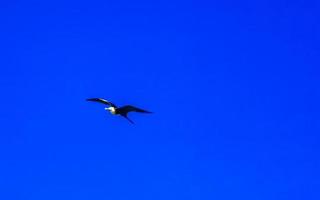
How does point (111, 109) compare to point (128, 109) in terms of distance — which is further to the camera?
point (111, 109)

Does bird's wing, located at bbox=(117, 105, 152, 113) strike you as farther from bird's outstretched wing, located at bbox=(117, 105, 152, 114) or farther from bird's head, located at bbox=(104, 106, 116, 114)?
bird's head, located at bbox=(104, 106, 116, 114)

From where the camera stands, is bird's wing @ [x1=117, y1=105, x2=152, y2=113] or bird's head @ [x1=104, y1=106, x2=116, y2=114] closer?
bird's wing @ [x1=117, y1=105, x2=152, y2=113]

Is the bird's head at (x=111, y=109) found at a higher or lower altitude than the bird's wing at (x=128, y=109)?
higher

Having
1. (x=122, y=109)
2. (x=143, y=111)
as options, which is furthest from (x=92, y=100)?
(x=143, y=111)

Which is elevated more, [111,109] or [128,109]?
[111,109]

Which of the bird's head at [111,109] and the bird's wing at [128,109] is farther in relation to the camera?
the bird's head at [111,109]

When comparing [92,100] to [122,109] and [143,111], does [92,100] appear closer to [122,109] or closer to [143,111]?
[122,109]

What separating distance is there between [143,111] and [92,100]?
7227 millimetres

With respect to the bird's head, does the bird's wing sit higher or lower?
lower

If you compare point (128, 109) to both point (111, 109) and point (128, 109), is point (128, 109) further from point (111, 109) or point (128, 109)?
point (111, 109)

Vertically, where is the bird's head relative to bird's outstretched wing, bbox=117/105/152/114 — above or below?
above

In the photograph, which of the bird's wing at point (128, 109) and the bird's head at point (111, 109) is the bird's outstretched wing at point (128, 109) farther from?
the bird's head at point (111, 109)

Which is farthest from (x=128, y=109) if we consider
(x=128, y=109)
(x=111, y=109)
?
(x=111, y=109)

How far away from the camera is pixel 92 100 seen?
174 ft
